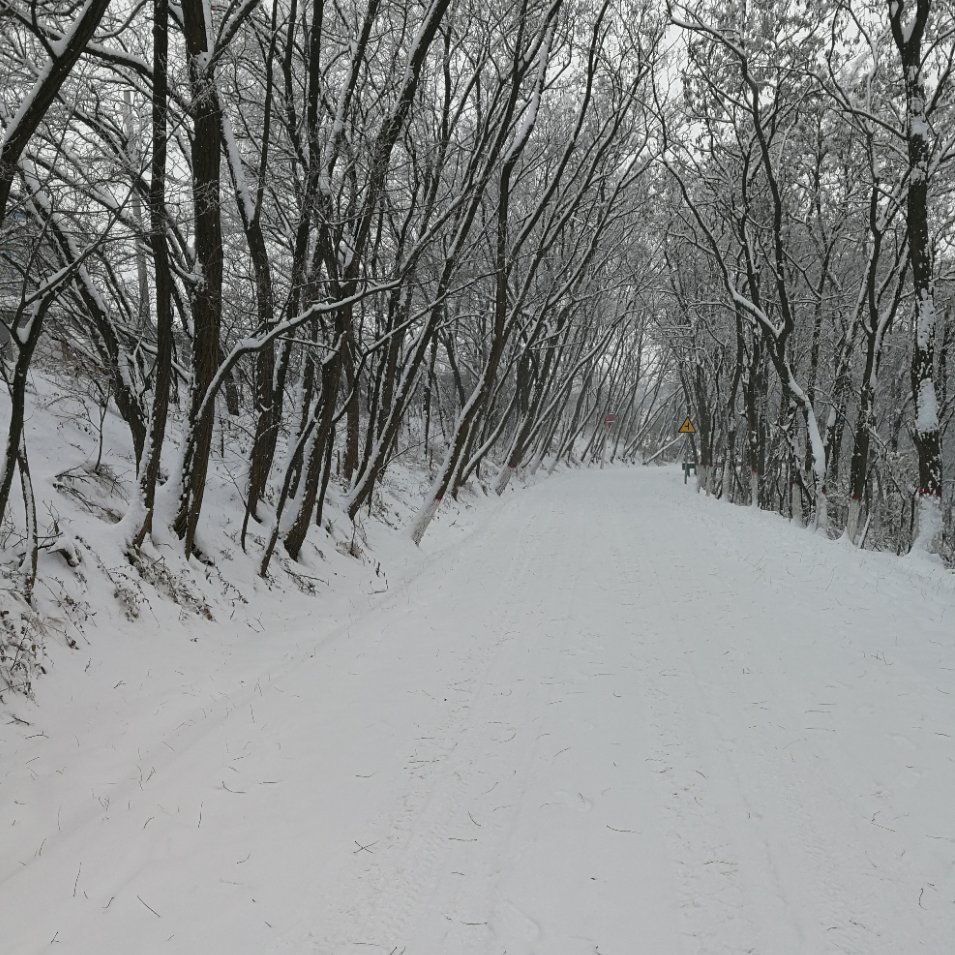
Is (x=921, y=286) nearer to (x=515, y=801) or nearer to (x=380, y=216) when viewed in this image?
(x=380, y=216)

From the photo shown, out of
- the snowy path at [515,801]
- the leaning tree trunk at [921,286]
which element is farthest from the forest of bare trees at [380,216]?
the snowy path at [515,801]

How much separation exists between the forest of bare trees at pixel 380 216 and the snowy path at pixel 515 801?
2.12 meters

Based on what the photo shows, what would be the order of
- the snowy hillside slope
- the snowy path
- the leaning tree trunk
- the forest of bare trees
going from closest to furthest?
the snowy path
the snowy hillside slope
the forest of bare trees
the leaning tree trunk

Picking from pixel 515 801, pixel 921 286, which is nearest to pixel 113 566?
pixel 515 801

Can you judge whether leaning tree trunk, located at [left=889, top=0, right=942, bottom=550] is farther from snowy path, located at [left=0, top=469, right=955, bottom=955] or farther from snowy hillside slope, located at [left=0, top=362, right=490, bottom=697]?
snowy hillside slope, located at [left=0, top=362, right=490, bottom=697]

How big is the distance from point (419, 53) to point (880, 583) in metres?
8.83

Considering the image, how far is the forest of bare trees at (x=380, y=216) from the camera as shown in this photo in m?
5.74

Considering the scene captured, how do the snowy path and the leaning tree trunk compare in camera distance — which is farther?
the leaning tree trunk

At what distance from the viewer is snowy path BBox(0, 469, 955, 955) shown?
2604 mm

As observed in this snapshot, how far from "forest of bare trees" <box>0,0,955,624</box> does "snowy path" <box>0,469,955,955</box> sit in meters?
2.12

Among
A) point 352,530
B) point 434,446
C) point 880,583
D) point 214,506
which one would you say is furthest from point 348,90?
point 434,446

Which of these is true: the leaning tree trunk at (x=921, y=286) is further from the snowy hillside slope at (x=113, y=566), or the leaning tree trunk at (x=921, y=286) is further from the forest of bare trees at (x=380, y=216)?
the snowy hillside slope at (x=113, y=566)

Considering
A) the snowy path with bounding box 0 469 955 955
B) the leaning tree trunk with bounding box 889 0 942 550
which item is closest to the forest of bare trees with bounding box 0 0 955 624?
the leaning tree trunk with bounding box 889 0 942 550

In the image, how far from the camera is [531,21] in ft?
34.3
